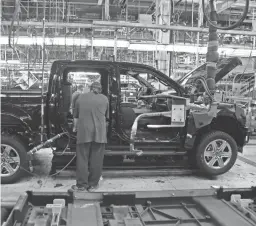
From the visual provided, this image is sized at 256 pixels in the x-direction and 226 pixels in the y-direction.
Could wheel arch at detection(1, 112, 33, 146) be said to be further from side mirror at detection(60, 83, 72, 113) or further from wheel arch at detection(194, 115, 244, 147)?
wheel arch at detection(194, 115, 244, 147)

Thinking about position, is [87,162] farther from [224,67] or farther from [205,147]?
[224,67]

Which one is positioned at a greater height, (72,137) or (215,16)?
(215,16)

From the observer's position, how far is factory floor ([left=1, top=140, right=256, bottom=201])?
16.9 feet

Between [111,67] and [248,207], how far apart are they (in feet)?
10.4

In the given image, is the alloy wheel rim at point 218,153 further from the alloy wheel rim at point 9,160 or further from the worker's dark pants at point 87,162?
the alloy wheel rim at point 9,160

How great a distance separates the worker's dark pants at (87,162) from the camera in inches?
197

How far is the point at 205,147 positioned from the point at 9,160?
3.27m

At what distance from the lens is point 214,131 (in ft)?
19.5

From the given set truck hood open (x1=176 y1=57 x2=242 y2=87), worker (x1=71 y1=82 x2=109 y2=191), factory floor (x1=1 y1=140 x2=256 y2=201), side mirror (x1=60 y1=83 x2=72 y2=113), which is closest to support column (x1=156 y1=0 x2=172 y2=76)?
truck hood open (x1=176 y1=57 x2=242 y2=87)

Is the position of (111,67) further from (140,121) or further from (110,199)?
(110,199)

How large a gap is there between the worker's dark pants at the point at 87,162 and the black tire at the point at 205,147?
5.85 ft

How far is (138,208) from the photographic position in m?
3.23

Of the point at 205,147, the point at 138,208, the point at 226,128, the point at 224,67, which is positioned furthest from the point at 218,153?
the point at 138,208

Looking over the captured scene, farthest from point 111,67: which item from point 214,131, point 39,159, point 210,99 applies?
point 39,159
